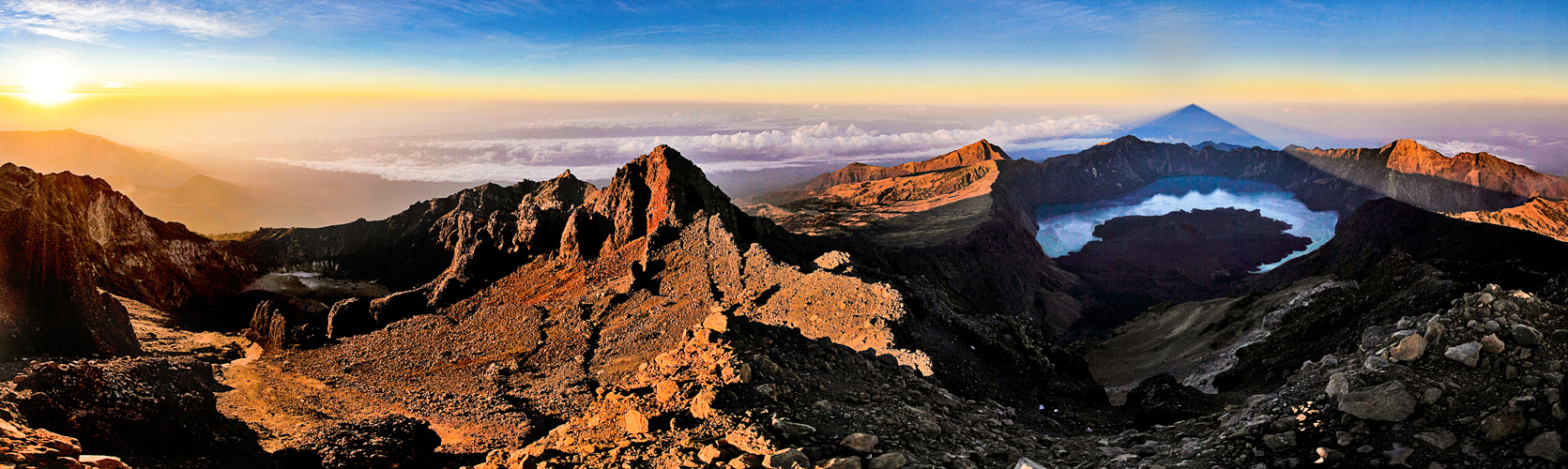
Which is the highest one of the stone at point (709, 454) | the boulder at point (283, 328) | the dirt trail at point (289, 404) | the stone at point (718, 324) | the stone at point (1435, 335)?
the stone at point (1435, 335)

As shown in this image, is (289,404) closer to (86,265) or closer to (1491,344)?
(86,265)

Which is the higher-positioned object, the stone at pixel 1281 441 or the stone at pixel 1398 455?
the stone at pixel 1398 455

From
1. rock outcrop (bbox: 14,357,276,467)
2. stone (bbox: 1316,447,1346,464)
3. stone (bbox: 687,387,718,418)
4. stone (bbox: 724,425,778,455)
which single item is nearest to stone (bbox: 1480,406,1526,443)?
stone (bbox: 1316,447,1346,464)

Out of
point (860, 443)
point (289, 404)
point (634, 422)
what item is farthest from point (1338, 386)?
point (289, 404)

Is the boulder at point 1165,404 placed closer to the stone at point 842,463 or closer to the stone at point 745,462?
the stone at point 842,463

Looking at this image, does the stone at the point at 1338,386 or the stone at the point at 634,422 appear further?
the stone at the point at 634,422

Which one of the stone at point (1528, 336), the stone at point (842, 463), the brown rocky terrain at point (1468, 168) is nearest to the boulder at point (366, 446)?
the stone at point (842, 463)

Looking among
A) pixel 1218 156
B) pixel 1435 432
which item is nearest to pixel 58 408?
pixel 1435 432

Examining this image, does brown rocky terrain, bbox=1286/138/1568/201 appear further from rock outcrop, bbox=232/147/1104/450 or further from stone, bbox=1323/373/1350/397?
stone, bbox=1323/373/1350/397
